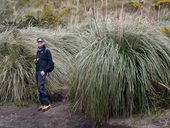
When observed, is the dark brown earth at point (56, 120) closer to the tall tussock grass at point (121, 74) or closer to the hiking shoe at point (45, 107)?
the hiking shoe at point (45, 107)

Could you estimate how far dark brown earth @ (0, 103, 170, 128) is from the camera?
7.94m

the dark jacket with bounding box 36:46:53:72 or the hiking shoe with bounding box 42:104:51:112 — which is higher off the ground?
the dark jacket with bounding box 36:46:53:72

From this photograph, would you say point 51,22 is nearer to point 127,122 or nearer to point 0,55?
point 0,55

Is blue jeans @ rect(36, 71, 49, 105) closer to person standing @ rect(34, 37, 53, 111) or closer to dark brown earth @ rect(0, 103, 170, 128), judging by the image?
person standing @ rect(34, 37, 53, 111)

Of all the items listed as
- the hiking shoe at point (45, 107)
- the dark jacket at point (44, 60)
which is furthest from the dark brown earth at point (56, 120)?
the dark jacket at point (44, 60)

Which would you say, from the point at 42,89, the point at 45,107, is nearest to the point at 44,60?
the point at 42,89

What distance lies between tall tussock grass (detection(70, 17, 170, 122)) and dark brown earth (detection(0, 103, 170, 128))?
0.69 ft

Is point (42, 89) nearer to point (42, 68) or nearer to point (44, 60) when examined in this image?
point (42, 68)

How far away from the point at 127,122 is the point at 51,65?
7.56ft

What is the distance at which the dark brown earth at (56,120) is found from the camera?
26.1ft

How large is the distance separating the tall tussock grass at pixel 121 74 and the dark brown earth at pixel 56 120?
0.21m

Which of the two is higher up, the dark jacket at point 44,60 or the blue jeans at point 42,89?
the dark jacket at point 44,60

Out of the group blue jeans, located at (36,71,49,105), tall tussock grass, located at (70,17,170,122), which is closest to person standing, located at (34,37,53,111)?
blue jeans, located at (36,71,49,105)

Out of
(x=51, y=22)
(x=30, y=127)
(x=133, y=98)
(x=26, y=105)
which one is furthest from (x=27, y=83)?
(x=51, y=22)
